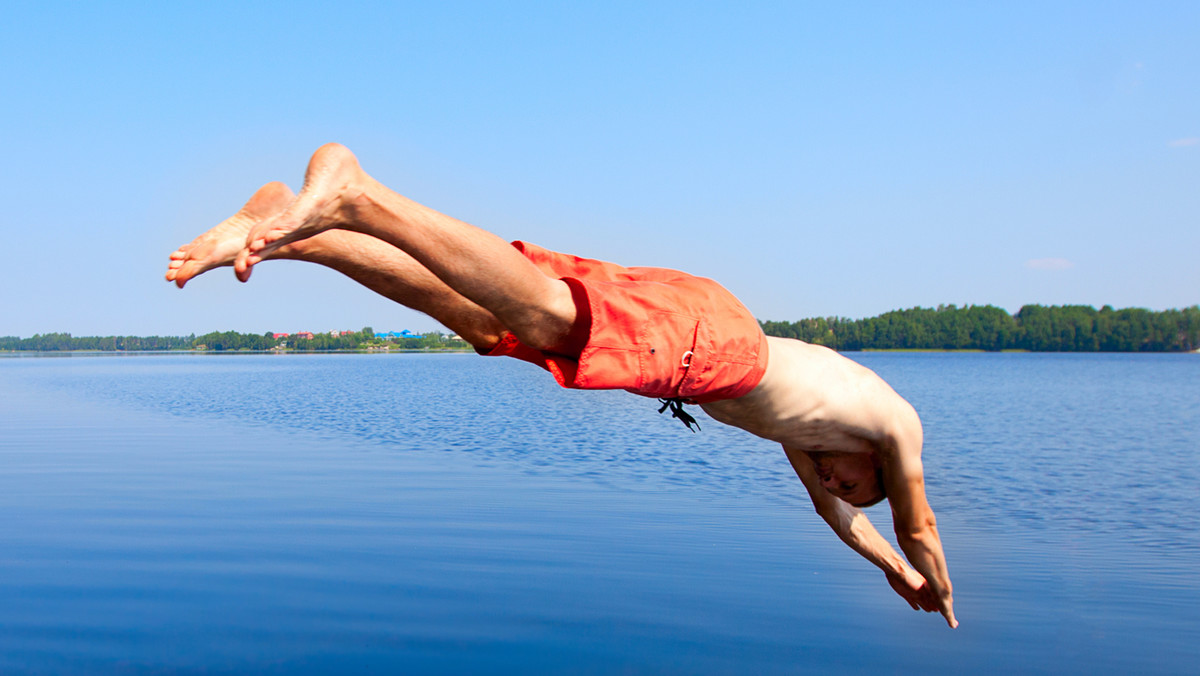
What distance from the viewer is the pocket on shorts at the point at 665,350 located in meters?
3.37

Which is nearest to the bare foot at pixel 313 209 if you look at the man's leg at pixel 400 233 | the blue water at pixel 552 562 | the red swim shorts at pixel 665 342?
the man's leg at pixel 400 233

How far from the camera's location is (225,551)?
812 centimetres

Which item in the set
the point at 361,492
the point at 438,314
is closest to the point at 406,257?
the point at 438,314

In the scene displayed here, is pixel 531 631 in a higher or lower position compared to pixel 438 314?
lower

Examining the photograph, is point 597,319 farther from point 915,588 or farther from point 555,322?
point 915,588

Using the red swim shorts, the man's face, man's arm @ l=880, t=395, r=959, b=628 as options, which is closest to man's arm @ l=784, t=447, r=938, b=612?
man's arm @ l=880, t=395, r=959, b=628

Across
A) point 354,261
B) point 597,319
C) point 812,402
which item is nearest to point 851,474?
point 812,402

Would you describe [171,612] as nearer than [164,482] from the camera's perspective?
Yes

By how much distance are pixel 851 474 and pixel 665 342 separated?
5.33 ft

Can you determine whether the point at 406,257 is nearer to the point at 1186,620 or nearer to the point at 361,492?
the point at 1186,620

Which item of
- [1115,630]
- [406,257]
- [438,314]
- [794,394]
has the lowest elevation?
[1115,630]

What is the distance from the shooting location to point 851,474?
→ 443 centimetres

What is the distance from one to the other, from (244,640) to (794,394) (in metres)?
4.28

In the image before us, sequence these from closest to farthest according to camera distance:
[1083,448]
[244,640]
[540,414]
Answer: [244,640]
[1083,448]
[540,414]
